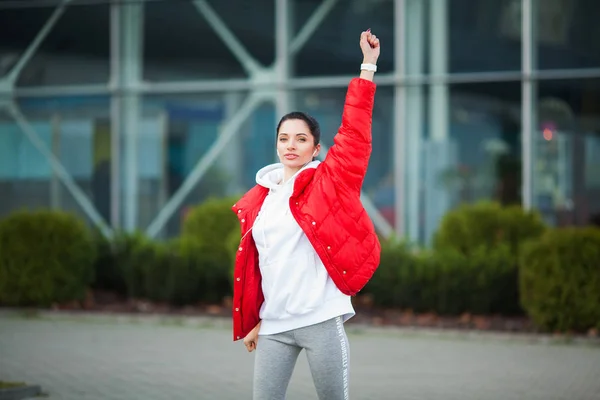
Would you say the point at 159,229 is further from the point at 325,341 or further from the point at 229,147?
the point at 325,341

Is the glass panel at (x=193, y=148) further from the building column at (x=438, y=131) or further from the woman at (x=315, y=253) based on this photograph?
the woman at (x=315, y=253)

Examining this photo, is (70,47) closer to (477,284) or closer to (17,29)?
(17,29)

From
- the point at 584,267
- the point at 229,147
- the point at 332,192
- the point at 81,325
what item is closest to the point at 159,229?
the point at 229,147

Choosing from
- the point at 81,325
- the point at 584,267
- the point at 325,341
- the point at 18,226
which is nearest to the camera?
the point at 325,341

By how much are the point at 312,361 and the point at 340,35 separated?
42.7 ft

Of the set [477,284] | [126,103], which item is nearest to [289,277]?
[477,284]

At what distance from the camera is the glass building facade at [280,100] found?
55.6 ft

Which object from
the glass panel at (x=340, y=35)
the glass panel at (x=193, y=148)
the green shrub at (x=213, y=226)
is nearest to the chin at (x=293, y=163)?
the green shrub at (x=213, y=226)

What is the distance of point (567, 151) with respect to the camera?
16953 millimetres

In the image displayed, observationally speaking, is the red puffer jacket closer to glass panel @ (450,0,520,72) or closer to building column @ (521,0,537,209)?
building column @ (521,0,537,209)

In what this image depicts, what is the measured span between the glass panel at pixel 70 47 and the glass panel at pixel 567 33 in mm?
6692

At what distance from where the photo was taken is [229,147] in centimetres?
1848

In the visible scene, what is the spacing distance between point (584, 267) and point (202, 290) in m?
5.02

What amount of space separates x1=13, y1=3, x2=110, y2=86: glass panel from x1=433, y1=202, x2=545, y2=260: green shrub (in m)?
6.93
